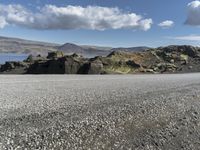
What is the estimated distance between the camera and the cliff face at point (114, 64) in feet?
162

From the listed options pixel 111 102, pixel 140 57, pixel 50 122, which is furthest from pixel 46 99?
pixel 140 57

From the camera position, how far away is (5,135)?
35.0ft

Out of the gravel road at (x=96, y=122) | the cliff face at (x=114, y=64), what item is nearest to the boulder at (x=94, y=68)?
the cliff face at (x=114, y=64)

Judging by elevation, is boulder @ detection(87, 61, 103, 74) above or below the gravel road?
below

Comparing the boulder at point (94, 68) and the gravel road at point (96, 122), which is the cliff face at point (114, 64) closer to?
the boulder at point (94, 68)

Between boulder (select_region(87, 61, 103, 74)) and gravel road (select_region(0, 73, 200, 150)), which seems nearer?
gravel road (select_region(0, 73, 200, 150))

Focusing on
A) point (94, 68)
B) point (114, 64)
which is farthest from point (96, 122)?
point (114, 64)

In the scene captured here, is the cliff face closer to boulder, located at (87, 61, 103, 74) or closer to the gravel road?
boulder, located at (87, 61, 103, 74)

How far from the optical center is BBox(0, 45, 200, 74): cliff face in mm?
49438

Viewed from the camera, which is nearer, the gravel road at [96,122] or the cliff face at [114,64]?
the gravel road at [96,122]

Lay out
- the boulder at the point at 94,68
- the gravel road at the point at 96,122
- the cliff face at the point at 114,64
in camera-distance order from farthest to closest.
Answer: the cliff face at the point at 114,64
the boulder at the point at 94,68
the gravel road at the point at 96,122

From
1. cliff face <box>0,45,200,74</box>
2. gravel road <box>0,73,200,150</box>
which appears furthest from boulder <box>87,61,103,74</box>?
gravel road <box>0,73,200,150</box>

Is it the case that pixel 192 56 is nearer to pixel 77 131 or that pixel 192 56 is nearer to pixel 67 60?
pixel 67 60

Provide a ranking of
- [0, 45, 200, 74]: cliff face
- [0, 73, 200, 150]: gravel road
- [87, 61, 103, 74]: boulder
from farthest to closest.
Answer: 1. [0, 45, 200, 74]: cliff face
2. [87, 61, 103, 74]: boulder
3. [0, 73, 200, 150]: gravel road
